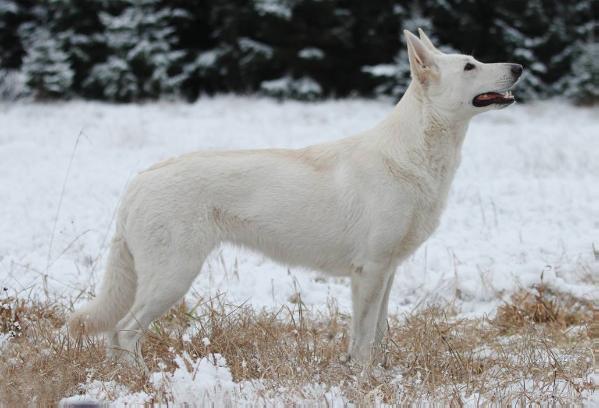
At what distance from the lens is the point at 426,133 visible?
4230mm

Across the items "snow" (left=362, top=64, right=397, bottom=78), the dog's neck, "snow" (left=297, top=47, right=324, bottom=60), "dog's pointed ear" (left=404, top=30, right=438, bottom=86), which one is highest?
"dog's pointed ear" (left=404, top=30, right=438, bottom=86)

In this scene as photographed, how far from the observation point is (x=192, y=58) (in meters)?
18.7

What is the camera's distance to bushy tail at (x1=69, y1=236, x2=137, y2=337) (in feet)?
13.6

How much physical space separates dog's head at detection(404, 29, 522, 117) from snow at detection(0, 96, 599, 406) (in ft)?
5.46

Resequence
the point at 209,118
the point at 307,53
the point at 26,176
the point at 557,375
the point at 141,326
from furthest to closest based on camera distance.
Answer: the point at 307,53
the point at 209,118
the point at 26,176
the point at 141,326
the point at 557,375

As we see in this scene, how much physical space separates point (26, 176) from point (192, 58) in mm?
10141

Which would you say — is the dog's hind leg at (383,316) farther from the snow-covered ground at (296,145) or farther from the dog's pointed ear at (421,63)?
the dog's pointed ear at (421,63)

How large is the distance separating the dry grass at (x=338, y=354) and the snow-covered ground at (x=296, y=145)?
42cm

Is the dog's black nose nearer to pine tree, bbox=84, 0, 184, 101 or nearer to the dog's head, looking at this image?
the dog's head

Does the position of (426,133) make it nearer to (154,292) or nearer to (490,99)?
(490,99)

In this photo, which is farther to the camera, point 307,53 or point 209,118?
point 307,53

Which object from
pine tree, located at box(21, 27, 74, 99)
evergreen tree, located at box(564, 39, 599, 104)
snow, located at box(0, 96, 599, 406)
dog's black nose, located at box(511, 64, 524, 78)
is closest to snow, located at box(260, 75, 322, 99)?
snow, located at box(0, 96, 599, 406)

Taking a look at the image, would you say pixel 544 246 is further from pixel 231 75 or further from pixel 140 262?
pixel 231 75

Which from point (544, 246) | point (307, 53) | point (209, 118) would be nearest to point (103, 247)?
point (544, 246)
